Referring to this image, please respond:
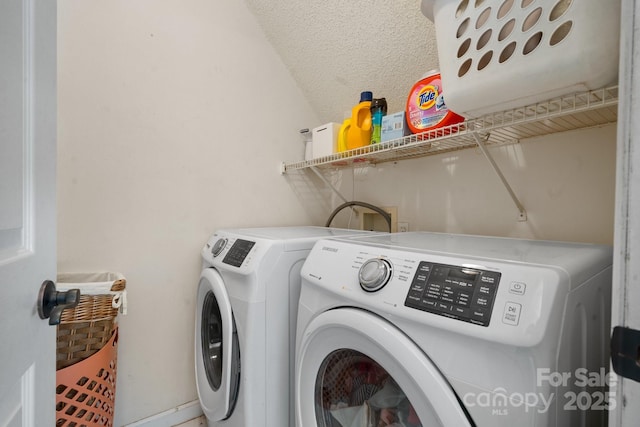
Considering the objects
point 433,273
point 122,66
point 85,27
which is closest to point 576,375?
point 433,273

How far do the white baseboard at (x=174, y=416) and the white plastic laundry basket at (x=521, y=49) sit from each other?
1961 mm

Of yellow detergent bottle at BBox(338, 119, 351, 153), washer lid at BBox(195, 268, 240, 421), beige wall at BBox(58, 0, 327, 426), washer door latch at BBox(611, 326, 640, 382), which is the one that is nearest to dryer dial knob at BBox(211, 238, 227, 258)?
washer lid at BBox(195, 268, 240, 421)

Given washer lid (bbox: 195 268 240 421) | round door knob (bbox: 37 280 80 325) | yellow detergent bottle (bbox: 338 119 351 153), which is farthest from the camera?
yellow detergent bottle (bbox: 338 119 351 153)

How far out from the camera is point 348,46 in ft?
5.53

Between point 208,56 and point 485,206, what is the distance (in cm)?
171

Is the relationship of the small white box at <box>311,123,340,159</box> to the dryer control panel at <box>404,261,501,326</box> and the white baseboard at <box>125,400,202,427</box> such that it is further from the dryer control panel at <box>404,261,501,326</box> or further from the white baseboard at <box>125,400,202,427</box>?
the white baseboard at <box>125,400,202,427</box>

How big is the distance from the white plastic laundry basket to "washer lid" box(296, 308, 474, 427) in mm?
685

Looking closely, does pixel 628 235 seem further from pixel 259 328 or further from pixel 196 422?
pixel 196 422

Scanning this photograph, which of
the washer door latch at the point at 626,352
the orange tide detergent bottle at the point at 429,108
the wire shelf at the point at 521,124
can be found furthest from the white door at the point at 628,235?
the orange tide detergent bottle at the point at 429,108

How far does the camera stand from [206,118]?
1.76 meters

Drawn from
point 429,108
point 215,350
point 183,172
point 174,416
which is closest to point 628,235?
point 429,108

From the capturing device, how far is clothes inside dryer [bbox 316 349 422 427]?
818mm

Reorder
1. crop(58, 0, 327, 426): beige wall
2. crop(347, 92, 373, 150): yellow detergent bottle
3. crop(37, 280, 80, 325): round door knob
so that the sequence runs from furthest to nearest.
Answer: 1. crop(347, 92, 373, 150): yellow detergent bottle
2. crop(58, 0, 327, 426): beige wall
3. crop(37, 280, 80, 325): round door knob

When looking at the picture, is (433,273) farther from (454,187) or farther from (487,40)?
(454,187)
